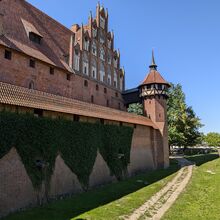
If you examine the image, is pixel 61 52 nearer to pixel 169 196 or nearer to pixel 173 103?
pixel 169 196

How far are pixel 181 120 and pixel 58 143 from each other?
102ft

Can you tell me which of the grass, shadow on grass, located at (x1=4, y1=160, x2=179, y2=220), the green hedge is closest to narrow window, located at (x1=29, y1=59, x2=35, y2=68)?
the green hedge

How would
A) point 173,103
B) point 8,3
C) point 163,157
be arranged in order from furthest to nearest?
point 173,103
point 163,157
point 8,3

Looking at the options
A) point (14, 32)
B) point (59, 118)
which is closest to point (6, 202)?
point (59, 118)

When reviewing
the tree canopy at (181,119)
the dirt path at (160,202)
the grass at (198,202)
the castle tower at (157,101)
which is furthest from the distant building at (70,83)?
the tree canopy at (181,119)

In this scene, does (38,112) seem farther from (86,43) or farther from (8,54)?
(86,43)

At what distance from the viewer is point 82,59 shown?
24219 millimetres

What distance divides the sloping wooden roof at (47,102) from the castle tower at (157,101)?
302 inches

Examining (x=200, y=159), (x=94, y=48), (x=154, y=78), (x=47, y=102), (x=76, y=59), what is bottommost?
(x=200, y=159)

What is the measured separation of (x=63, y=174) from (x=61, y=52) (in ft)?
40.7

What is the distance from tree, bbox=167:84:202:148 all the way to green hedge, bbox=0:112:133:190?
22.0 m

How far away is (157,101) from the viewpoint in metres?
28.1

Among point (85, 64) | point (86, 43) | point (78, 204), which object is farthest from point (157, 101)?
point (78, 204)

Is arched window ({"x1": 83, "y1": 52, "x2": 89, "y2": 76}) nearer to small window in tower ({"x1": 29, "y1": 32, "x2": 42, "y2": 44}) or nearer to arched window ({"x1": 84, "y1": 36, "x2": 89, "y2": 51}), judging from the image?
arched window ({"x1": 84, "y1": 36, "x2": 89, "y2": 51})
